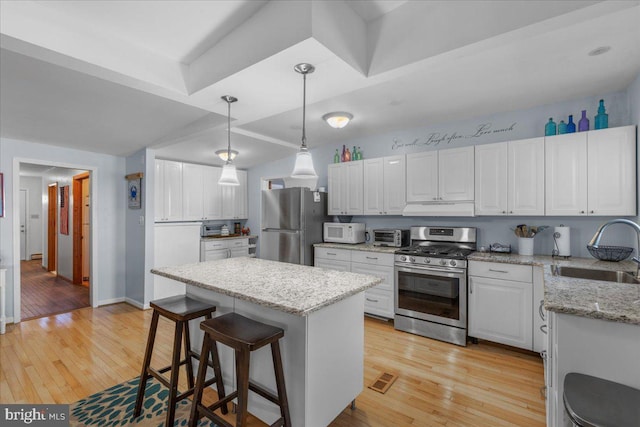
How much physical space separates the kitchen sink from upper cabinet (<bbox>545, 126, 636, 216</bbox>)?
66 cm

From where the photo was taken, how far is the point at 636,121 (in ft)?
8.32

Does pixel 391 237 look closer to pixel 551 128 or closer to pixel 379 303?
pixel 379 303

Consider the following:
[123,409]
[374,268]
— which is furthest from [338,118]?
[123,409]

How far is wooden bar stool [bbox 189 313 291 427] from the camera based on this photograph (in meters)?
1.51

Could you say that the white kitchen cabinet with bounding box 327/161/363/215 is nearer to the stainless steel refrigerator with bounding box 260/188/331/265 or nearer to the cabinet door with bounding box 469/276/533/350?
the stainless steel refrigerator with bounding box 260/188/331/265

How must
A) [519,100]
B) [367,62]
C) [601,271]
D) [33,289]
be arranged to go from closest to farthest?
[367,62]
[601,271]
[519,100]
[33,289]

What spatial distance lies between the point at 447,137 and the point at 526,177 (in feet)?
3.35

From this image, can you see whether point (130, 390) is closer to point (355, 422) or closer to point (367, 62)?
point (355, 422)

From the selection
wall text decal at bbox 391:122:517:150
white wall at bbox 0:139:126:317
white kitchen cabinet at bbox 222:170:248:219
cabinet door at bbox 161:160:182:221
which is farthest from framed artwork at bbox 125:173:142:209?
wall text decal at bbox 391:122:517:150

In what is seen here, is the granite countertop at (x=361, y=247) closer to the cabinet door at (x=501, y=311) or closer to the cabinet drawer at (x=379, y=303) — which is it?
the cabinet drawer at (x=379, y=303)

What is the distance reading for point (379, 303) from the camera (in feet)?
12.1

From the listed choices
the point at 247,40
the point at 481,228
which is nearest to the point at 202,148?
the point at 247,40

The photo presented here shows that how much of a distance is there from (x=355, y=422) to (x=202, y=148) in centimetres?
397

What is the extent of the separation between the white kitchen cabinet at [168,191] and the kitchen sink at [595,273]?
4.92 m
